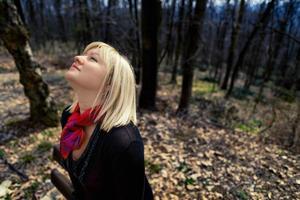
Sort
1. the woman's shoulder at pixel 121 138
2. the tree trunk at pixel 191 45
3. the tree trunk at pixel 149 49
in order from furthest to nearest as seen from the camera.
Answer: the tree trunk at pixel 191 45, the tree trunk at pixel 149 49, the woman's shoulder at pixel 121 138

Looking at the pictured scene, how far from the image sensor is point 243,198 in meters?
2.46

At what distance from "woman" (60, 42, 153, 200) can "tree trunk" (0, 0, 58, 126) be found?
9.18ft

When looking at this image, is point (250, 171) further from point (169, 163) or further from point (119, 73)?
point (119, 73)

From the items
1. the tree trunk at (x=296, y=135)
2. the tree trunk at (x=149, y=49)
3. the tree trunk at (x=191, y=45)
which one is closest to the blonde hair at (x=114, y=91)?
the tree trunk at (x=149, y=49)

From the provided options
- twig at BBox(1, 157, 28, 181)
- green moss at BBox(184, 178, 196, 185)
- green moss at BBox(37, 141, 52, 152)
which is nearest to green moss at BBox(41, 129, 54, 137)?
green moss at BBox(37, 141, 52, 152)

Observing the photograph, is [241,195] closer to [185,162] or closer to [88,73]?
[185,162]

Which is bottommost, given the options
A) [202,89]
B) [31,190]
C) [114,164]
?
[202,89]

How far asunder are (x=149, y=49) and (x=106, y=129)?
396 cm

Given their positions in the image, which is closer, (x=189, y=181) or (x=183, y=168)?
(x=189, y=181)

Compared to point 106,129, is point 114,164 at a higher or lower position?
lower

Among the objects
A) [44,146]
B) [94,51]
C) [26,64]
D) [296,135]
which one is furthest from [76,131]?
[296,135]

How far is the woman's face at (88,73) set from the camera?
1126 millimetres

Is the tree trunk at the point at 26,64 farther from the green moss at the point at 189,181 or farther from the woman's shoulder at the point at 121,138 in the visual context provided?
the woman's shoulder at the point at 121,138

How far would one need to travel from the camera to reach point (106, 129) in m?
1.16
